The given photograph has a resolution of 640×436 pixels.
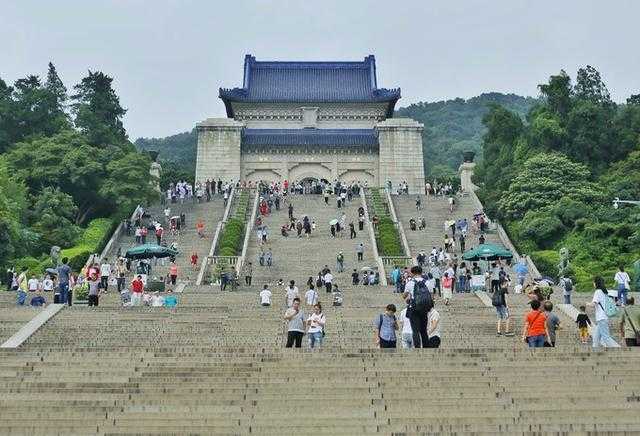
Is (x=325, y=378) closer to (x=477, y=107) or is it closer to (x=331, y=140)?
(x=331, y=140)

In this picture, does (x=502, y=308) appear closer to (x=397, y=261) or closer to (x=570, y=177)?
(x=397, y=261)

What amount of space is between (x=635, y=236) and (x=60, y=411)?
2777cm

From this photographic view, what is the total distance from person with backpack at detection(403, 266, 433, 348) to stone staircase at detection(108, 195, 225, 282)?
18709mm

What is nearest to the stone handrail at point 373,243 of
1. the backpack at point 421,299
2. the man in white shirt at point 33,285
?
the man in white shirt at point 33,285

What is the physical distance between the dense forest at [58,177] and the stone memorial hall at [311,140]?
6.27 meters

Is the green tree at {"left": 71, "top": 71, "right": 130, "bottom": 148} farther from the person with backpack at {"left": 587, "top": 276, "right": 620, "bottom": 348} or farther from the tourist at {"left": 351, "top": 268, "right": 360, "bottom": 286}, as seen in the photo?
the person with backpack at {"left": 587, "top": 276, "right": 620, "bottom": 348}

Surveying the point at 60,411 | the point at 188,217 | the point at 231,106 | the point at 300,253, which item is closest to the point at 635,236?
the point at 300,253

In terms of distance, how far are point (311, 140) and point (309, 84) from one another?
7.73m

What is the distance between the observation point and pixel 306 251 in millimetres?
39531

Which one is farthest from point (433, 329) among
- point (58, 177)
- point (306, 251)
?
point (58, 177)

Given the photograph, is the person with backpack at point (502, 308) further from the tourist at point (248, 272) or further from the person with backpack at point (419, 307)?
the tourist at point (248, 272)

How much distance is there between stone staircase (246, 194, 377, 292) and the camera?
36000 mm

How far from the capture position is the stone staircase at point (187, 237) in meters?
37.1

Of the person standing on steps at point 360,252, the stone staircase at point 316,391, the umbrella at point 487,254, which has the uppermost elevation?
the person standing on steps at point 360,252
